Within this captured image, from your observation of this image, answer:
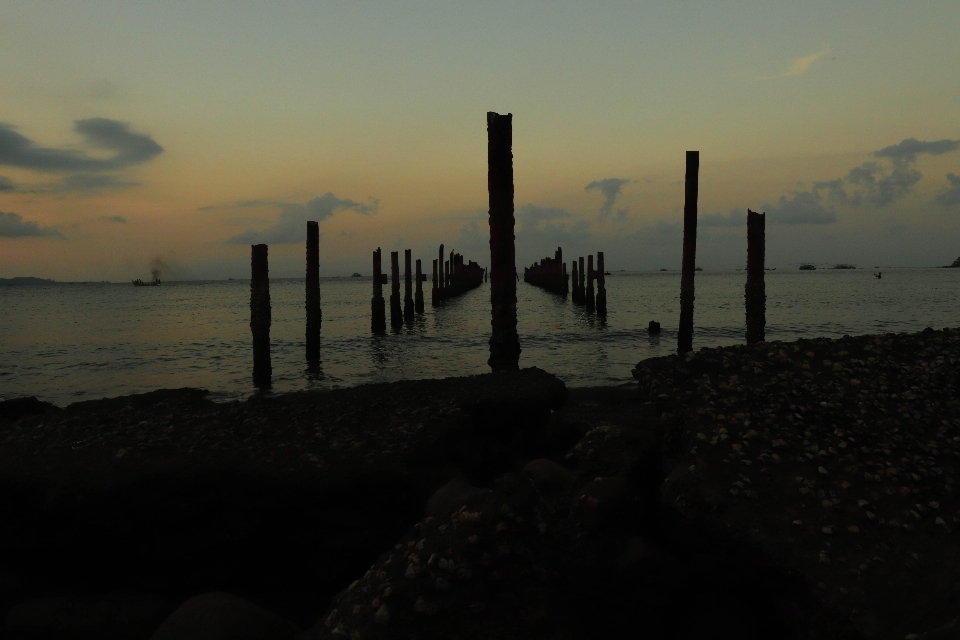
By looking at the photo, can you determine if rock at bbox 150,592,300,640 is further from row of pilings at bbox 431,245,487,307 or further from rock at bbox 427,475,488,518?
row of pilings at bbox 431,245,487,307

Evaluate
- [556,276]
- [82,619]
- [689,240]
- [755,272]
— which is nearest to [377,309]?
[689,240]

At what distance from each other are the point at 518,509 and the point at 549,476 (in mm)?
1214

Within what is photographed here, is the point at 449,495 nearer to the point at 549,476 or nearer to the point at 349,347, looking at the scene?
the point at 549,476

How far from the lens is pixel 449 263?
48.8 m

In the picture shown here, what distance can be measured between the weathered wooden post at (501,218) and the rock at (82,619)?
20.0 feet

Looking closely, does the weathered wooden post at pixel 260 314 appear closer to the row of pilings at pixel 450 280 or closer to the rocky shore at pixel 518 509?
the rocky shore at pixel 518 509

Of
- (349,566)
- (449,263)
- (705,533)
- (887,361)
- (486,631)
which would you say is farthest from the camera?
(449,263)

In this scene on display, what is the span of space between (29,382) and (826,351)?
16.9 meters

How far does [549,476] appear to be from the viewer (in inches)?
159

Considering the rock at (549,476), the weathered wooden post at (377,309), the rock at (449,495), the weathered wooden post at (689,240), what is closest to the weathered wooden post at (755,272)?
the weathered wooden post at (689,240)

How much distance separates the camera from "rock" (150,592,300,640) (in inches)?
114

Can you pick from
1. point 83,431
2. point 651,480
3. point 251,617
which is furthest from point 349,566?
point 83,431

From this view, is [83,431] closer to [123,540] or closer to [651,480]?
[123,540]

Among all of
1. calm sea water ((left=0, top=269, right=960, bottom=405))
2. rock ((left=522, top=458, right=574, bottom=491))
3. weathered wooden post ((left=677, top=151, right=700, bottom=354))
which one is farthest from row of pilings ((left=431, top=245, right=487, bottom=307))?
rock ((left=522, top=458, right=574, bottom=491))
